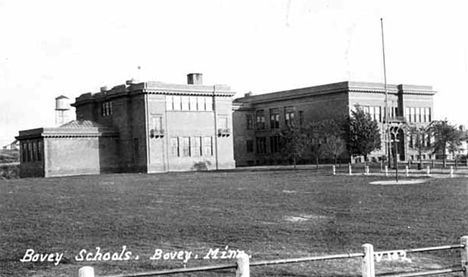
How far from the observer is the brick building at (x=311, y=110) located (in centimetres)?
6800

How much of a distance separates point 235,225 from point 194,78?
48.4m

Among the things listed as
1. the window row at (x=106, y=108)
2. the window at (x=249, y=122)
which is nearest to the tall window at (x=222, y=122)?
the window row at (x=106, y=108)

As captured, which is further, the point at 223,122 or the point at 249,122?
the point at 249,122

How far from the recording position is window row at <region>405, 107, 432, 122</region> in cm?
7150

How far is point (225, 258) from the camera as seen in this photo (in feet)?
42.9

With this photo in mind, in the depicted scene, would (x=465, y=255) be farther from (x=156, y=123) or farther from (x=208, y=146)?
(x=208, y=146)

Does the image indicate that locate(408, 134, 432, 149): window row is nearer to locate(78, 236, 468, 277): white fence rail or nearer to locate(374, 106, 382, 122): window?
locate(374, 106, 382, 122): window

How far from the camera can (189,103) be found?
6122cm

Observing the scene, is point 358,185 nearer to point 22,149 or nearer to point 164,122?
point 164,122

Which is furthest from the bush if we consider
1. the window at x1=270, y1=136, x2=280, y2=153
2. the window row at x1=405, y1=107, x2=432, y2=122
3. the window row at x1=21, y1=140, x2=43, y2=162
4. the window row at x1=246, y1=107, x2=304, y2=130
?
the window row at x1=405, y1=107, x2=432, y2=122

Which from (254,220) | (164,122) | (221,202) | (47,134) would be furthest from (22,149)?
(254,220)

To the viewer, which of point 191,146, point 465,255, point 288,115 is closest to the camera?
point 465,255

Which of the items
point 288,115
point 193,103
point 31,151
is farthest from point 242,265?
point 288,115

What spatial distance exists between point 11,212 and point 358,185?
17.7 meters
